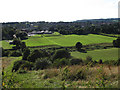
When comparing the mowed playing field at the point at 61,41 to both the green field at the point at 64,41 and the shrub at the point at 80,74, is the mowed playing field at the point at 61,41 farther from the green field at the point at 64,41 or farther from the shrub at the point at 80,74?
the shrub at the point at 80,74

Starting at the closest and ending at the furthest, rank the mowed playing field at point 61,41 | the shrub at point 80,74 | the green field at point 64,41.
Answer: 1. the shrub at point 80,74
2. the mowed playing field at point 61,41
3. the green field at point 64,41

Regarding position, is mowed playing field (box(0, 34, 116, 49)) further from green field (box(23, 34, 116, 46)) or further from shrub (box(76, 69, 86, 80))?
shrub (box(76, 69, 86, 80))

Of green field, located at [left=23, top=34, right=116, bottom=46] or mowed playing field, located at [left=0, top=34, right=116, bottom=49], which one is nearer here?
mowed playing field, located at [left=0, top=34, right=116, bottom=49]

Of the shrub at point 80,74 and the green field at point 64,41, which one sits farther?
the green field at point 64,41

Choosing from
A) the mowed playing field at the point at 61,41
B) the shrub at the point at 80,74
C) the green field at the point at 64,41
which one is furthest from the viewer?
the green field at the point at 64,41

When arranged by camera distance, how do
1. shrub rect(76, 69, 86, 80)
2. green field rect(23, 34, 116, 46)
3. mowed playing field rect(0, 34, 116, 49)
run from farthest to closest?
green field rect(23, 34, 116, 46) < mowed playing field rect(0, 34, 116, 49) < shrub rect(76, 69, 86, 80)

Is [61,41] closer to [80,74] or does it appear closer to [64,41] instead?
[64,41]

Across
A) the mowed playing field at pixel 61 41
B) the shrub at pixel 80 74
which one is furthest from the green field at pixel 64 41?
the shrub at pixel 80 74

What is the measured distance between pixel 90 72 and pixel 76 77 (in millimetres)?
818

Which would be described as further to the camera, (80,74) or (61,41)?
(61,41)

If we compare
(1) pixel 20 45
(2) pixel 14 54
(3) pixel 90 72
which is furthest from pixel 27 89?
(1) pixel 20 45

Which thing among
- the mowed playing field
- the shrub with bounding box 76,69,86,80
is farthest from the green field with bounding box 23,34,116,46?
the shrub with bounding box 76,69,86,80

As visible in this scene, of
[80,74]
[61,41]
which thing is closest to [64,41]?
[61,41]

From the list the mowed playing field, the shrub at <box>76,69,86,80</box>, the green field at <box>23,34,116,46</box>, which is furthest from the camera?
the green field at <box>23,34,116,46</box>
